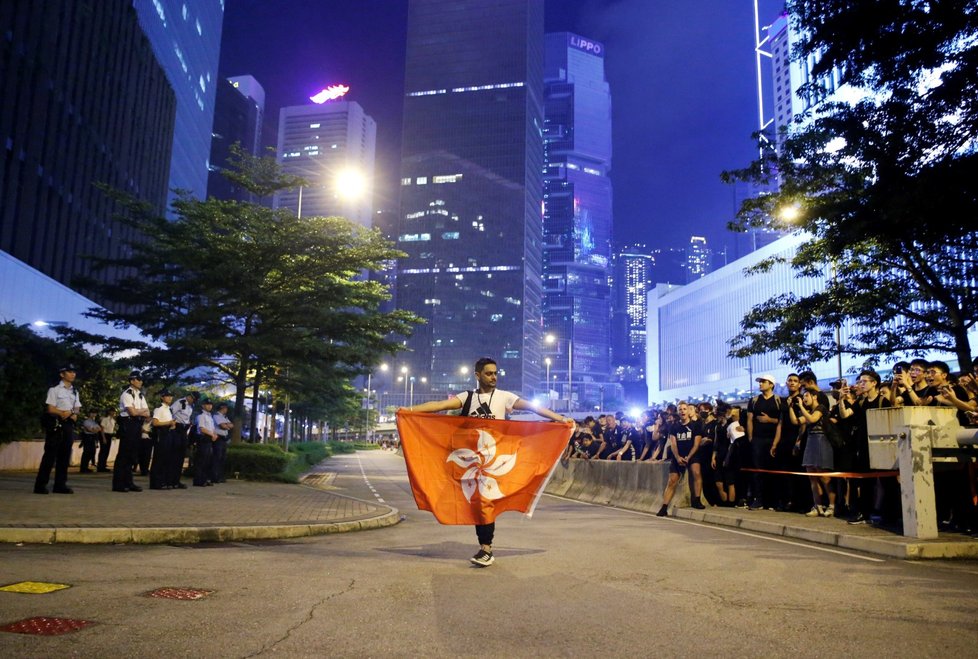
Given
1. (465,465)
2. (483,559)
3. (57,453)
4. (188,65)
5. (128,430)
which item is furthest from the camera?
(188,65)

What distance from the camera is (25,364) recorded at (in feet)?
72.2

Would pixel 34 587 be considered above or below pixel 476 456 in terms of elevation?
below

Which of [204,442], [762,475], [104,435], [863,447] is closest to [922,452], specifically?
[863,447]

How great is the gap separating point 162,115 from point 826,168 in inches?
2729

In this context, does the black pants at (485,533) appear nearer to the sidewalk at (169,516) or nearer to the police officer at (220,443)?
the sidewalk at (169,516)

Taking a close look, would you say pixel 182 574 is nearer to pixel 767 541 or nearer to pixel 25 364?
pixel 767 541

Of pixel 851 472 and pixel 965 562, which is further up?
pixel 851 472

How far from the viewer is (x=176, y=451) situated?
16.5 meters

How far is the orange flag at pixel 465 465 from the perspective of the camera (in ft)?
25.9

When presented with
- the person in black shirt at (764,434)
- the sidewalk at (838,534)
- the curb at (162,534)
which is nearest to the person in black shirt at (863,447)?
the sidewalk at (838,534)

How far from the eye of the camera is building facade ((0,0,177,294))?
44.0 metres

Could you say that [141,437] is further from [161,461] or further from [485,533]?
[485,533]

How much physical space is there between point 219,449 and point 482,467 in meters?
13.0

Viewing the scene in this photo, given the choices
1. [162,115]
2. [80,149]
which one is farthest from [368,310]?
[162,115]
